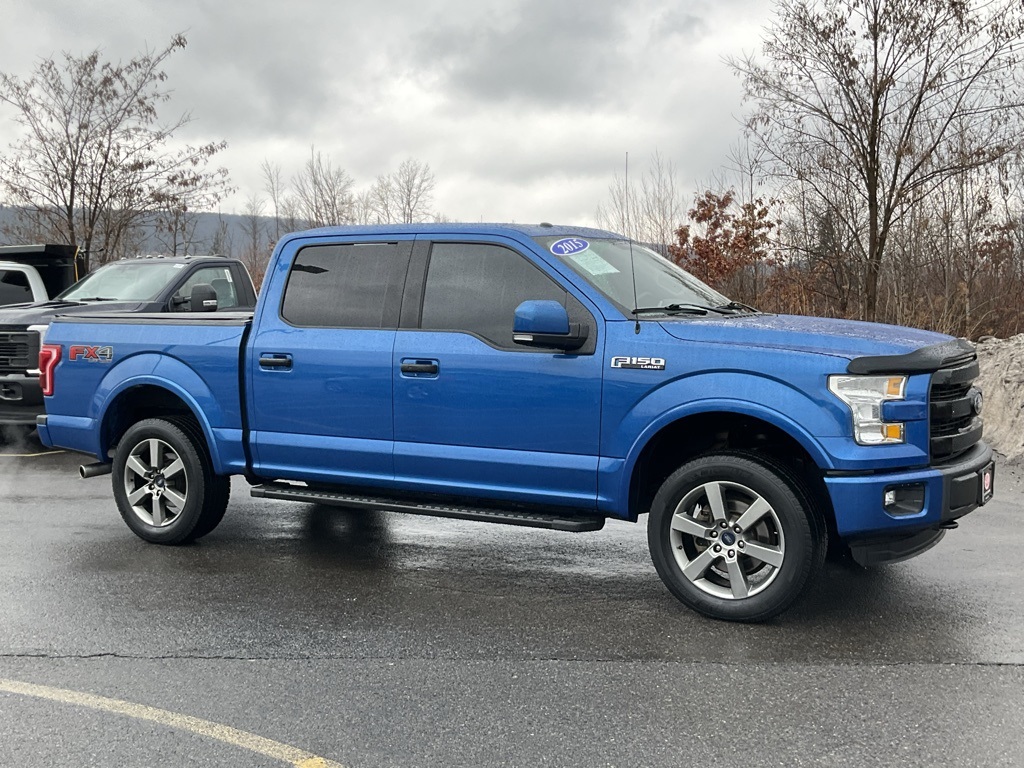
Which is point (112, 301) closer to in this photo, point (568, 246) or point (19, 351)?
point (19, 351)

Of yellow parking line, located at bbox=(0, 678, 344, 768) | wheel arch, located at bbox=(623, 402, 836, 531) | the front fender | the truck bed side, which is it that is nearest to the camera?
yellow parking line, located at bbox=(0, 678, 344, 768)

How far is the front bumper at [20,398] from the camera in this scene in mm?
11125

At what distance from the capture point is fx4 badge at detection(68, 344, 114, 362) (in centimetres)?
715

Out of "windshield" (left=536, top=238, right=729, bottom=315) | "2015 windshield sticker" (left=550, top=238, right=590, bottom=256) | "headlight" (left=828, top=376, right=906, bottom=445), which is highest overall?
"2015 windshield sticker" (left=550, top=238, right=590, bottom=256)

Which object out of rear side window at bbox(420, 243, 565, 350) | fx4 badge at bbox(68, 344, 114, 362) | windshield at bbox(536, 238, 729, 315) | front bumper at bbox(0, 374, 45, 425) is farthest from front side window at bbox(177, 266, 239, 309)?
windshield at bbox(536, 238, 729, 315)

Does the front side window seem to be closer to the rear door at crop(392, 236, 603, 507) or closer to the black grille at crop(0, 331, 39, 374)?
the black grille at crop(0, 331, 39, 374)

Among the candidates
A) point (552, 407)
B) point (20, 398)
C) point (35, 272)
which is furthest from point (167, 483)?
point (35, 272)

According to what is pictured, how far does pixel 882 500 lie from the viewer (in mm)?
4871

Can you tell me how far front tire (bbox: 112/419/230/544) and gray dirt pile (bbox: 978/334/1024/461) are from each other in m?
7.20

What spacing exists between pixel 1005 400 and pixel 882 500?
6104 mm

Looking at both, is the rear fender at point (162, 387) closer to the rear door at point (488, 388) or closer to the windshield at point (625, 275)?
the rear door at point (488, 388)

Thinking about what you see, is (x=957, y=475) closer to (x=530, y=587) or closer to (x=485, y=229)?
(x=530, y=587)

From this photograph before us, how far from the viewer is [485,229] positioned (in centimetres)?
606

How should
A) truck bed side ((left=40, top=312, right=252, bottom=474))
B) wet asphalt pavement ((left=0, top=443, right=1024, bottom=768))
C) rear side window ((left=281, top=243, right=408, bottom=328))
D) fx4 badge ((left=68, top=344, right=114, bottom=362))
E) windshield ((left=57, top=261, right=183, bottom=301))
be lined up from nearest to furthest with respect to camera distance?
wet asphalt pavement ((left=0, top=443, right=1024, bottom=768)) < rear side window ((left=281, top=243, right=408, bottom=328)) < truck bed side ((left=40, top=312, right=252, bottom=474)) < fx4 badge ((left=68, top=344, right=114, bottom=362)) < windshield ((left=57, top=261, right=183, bottom=301))
